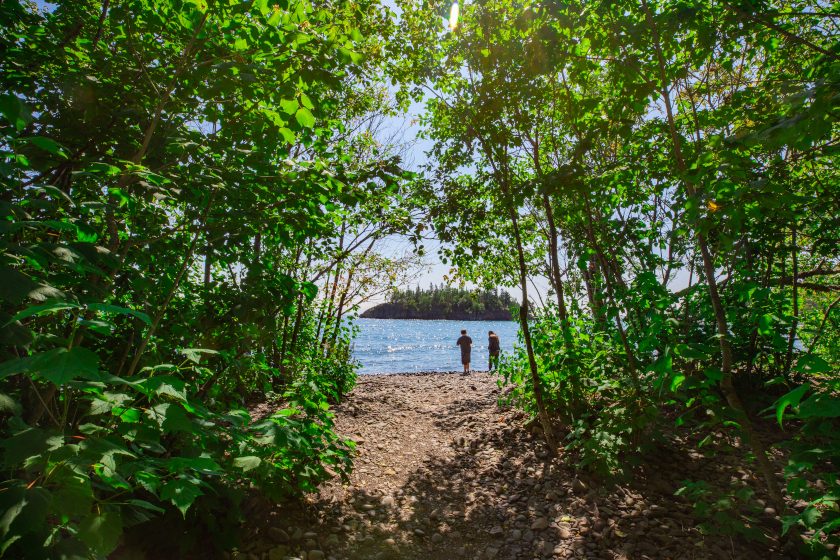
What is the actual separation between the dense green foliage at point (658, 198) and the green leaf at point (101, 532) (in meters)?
2.53

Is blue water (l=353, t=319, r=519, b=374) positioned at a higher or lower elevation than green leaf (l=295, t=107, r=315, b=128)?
lower

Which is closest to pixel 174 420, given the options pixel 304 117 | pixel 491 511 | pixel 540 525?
pixel 304 117

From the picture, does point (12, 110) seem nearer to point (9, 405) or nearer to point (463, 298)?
point (9, 405)

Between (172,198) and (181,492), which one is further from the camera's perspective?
(172,198)

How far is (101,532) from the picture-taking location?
1295 mm

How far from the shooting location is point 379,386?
34.2 feet

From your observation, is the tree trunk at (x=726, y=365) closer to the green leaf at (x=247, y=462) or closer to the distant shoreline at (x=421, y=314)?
the green leaf at (x=247, y=462)

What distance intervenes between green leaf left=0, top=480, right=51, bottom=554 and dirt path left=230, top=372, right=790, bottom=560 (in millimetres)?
2077

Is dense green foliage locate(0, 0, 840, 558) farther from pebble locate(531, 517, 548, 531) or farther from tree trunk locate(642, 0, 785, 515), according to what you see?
pebble locate(531, 517, 548, 531)

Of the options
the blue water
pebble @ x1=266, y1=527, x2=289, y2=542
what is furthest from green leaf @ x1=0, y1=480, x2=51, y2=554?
the blue water

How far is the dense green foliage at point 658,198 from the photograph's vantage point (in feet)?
7.41

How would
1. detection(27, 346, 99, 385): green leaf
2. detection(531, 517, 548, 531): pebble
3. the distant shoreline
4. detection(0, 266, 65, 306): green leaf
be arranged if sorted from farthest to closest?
the distant shoreline, detection(531, 517, 548, 531): pebble, detection(0, 266, 65, 306): green leaf, detection(27, 346, 99, 385): green leaf

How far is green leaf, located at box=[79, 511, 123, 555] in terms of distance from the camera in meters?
1.27

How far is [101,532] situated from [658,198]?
6.72 m
